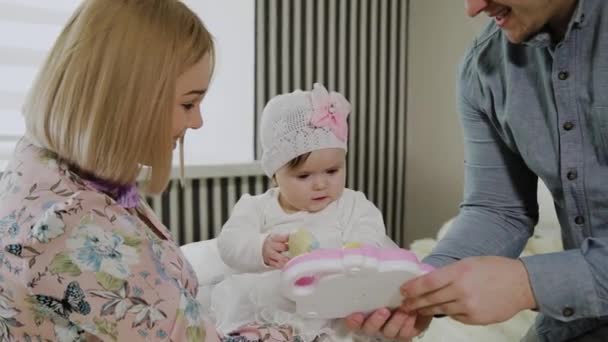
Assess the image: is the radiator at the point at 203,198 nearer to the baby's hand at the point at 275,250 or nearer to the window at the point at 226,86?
the window at the point at 226,86

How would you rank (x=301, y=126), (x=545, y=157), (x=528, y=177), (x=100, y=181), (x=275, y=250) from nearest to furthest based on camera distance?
(x=100, y=181), (x=545, y=157), (x=528, y=177), (x=275, y=250), (x=301, y=126)

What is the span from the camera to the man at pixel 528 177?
0.83 metres

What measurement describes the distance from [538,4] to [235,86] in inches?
72.3

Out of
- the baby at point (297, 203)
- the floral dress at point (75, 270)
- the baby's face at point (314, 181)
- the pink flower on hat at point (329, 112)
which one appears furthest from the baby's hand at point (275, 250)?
the floral dress at point (75, 270)

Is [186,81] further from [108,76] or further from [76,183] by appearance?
[76,183]

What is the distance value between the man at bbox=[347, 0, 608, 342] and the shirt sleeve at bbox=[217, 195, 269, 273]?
39 cm

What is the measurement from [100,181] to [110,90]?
15 cm

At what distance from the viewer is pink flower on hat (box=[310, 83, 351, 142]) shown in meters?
1.40

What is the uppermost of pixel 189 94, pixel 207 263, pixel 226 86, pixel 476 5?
pixel 476 5

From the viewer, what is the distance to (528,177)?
1.16 metres

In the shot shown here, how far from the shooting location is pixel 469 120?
1151 mm

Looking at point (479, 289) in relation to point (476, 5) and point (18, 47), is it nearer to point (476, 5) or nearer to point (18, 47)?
point (476, 5)

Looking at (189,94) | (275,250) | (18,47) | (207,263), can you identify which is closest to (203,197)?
(207,263)

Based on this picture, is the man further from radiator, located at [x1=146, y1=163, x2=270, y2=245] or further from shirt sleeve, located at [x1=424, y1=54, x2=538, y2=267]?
radiator, located at [x1=146, y1=163, x2=270, y2=245]
